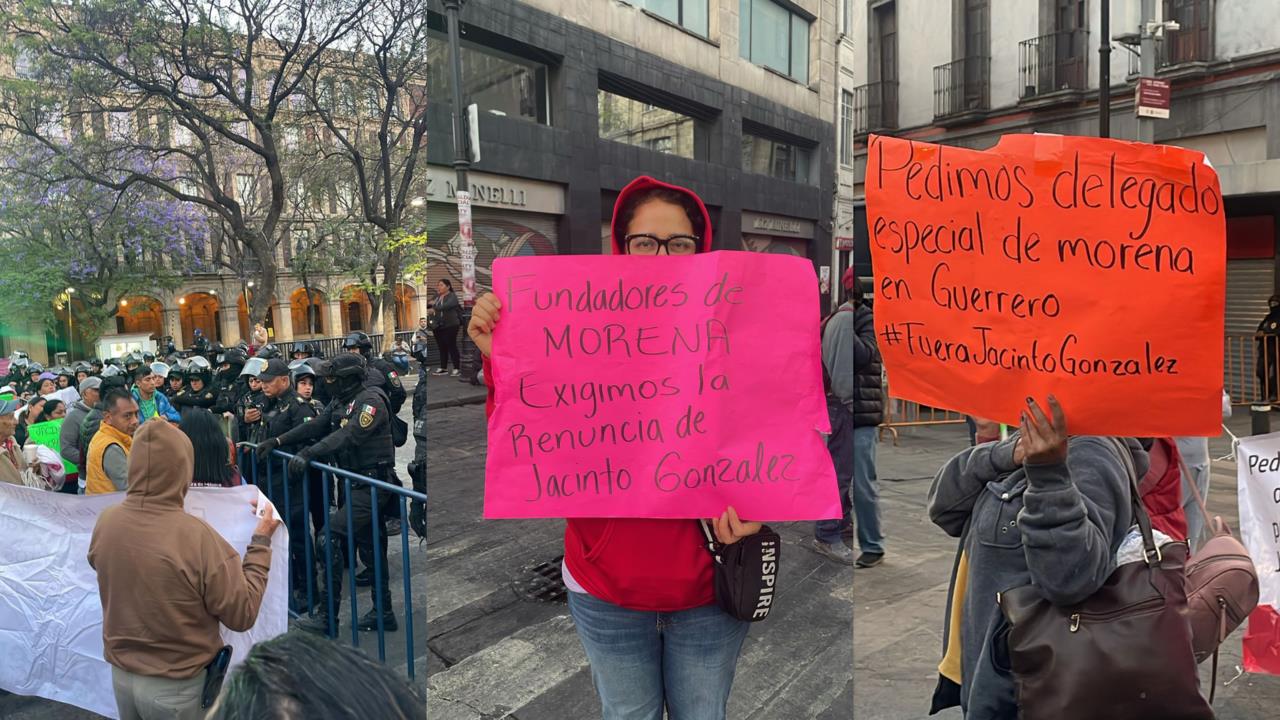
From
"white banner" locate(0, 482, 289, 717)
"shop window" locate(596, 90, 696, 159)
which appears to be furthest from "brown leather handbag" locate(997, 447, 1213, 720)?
"white banner" locate(0, 482, 289, 717)

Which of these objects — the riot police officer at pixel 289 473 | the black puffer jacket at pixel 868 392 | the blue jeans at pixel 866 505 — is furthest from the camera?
the blue jeans at pixel 866 505

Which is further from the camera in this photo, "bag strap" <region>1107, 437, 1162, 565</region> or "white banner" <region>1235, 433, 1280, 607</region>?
"white banner" <region>1235, 433, 1280, 607</region>

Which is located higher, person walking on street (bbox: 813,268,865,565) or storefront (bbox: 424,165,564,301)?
storefront (bbox: 424,165,564,301)

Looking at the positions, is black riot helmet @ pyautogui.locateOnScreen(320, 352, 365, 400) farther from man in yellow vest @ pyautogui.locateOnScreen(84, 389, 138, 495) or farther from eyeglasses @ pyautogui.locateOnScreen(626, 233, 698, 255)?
eyeglasses @ pyautogui.locateOnScreen(626, 233, 698, 255)

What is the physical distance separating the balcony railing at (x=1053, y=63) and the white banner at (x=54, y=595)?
8.13m

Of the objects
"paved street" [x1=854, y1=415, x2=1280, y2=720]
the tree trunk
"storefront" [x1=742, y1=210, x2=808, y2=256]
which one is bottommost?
"paved street" [x1=854, y1=415, x2=1280, y2=720]

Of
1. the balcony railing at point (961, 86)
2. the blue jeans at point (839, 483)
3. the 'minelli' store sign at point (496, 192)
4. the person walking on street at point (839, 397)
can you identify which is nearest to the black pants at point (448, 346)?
the 'minelli' store sign at point (496, 192)

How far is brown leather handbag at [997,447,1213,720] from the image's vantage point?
1.71 m

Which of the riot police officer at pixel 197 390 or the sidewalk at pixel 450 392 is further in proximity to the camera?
the riot police officer at pixel 197 390

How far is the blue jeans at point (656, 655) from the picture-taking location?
1871 mm

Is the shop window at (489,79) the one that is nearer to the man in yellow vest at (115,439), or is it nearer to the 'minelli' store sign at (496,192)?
the 'minelli' store sign at (496,192)

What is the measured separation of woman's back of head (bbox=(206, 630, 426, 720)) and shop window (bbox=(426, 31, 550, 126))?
1323 millimetres

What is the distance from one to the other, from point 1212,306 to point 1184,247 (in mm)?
132

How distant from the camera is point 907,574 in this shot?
496 cm
